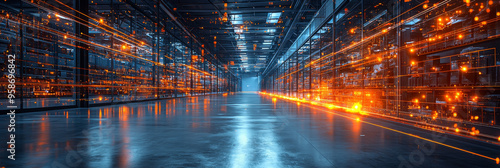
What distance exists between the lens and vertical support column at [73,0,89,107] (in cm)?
1623

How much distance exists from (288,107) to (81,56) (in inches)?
511

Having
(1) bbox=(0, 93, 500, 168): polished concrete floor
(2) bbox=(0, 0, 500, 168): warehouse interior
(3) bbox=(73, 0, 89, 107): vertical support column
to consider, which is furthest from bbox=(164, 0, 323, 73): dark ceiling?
(1) bbox=(0, 93, 500, 168): polished concrete floor

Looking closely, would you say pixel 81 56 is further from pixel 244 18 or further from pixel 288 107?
pixel 244 18

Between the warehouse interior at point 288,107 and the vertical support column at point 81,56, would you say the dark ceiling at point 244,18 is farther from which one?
the vertical support column at point 81,56

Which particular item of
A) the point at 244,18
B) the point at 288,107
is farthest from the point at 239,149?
the point at 244,18

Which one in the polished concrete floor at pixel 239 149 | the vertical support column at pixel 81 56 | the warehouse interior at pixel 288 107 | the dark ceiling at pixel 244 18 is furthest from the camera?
the dark ceiling at pixel 244 18

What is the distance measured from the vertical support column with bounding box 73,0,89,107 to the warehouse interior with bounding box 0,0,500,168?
0.07m

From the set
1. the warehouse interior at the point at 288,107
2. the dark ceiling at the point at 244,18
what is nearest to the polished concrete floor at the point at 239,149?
the warehouse interior at the point at 288,107

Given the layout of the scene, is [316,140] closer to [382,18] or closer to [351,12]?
[382,18]

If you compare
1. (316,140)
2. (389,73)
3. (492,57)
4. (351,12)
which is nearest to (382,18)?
(351,12)

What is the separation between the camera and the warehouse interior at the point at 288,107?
4.92m

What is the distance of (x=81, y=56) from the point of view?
16500 mm

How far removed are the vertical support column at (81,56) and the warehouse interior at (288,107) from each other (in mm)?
73

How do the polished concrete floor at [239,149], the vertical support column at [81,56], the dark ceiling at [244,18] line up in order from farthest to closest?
the dark ceiling at [244,18]
the vertical support column at [81,56]
the polished concrete floor at [239,149]
